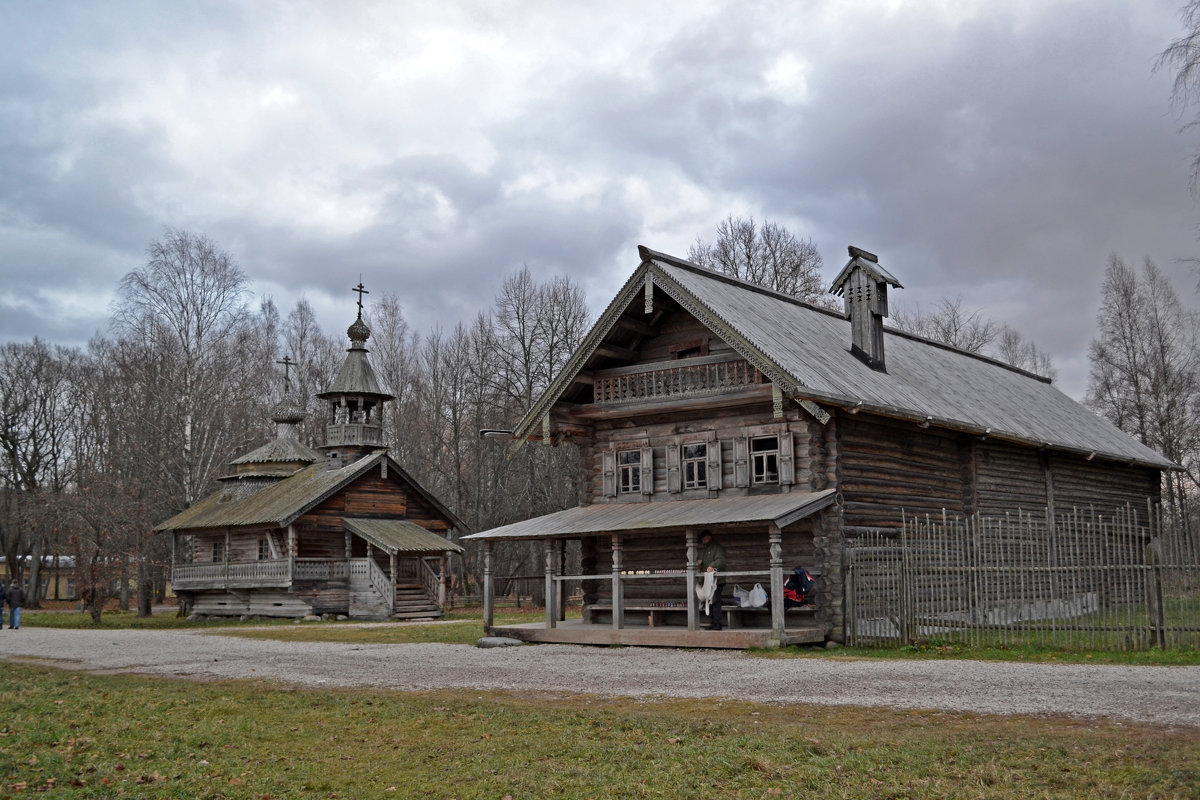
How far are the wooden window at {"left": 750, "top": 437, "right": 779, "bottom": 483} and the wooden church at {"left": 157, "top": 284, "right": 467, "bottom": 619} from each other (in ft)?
61.2

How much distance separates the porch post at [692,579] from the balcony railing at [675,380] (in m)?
4.08

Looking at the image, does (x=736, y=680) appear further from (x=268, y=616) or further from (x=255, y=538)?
(x=255, y=538)

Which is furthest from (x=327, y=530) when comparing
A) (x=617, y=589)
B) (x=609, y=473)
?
(x=617, y=589)

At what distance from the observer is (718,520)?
814 inches

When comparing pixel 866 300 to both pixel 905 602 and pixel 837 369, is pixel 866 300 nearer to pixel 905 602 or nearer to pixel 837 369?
pixel 837 369

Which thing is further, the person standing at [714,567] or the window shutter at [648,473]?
the window shutter at [648,473]

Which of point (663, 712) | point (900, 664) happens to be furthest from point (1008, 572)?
point (663, 712)

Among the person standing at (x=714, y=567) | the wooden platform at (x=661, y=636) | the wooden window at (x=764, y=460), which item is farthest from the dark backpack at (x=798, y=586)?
the wooden window at (x=764, y=460)

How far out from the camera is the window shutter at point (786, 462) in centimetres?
2297

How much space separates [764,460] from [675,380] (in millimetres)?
2863

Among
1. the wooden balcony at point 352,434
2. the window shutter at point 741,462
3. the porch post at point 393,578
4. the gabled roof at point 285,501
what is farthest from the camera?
the wooden balcony at point 352,434

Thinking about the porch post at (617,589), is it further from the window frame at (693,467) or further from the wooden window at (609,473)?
the wooden window at (609,473)

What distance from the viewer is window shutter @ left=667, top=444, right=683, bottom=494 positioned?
25.3m

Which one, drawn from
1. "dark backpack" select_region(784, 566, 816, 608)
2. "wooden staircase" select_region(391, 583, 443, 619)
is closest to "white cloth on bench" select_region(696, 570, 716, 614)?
"dark backpack" select_region(784, 566, 816, 608)
